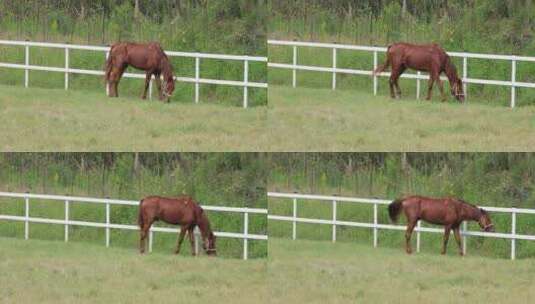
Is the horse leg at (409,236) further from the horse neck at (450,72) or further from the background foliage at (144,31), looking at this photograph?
the background foliage at (144,31)

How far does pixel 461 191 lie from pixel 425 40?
7.66 ft

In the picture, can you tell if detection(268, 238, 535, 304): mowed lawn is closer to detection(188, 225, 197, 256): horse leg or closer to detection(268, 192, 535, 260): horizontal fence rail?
detection(268, 192, 535, 260): horizontal fence rail

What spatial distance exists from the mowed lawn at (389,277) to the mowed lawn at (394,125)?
128 centimetres

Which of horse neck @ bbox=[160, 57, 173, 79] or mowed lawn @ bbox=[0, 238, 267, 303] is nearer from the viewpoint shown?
mowed lawn @ bbox=[0, 238, 267, 303]

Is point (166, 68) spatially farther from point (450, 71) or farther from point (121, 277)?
point (121, 277)

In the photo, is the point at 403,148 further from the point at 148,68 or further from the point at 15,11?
the point at 15,11

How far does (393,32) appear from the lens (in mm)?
25375

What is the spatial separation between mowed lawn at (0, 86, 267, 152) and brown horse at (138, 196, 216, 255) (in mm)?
649

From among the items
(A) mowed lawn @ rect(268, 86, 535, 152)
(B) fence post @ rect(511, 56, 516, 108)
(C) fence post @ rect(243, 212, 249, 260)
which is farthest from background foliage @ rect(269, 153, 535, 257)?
(A) mowed lawn @ rect(268, 86, 535, 152)

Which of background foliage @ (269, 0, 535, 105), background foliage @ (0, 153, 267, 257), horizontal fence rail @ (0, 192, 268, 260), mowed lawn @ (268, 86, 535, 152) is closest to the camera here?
mowed lawn @ (268, 86, 535, 152)

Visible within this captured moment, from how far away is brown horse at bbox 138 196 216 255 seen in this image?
2200cm

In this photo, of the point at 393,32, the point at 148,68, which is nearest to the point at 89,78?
the point at 148,68

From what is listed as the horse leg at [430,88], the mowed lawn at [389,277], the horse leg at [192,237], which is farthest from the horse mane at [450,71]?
the horse leg at [192,237]

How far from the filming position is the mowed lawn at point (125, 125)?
867 inches
